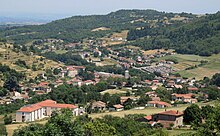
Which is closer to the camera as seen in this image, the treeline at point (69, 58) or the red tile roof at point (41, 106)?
the red tile roof at point (41, 106)

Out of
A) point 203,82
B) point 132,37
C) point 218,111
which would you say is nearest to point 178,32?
point 132,37

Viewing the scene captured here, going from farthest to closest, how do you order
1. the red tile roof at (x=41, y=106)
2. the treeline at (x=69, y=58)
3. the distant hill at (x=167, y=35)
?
the distant hill at (x=167, y=35) < the treeline at (x=69, y=58) < the red tile roof at (x=41, y=106)

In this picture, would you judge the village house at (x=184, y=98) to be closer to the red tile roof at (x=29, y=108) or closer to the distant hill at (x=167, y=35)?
the red tile roof at (x=29, y=108)

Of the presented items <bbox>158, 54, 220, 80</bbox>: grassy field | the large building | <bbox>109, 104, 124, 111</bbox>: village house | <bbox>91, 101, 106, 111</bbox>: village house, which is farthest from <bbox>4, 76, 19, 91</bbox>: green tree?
<bbox>158, 54, 220, 80</bbox>: grassy field

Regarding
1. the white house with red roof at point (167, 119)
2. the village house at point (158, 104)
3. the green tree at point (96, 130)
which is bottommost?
the village house at point (158, 104)

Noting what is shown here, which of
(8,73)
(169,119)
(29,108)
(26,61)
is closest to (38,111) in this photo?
(29,108)

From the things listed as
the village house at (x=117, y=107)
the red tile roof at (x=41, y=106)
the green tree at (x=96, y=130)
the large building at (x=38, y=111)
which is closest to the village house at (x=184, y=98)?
the village house at (x=117, y=107)

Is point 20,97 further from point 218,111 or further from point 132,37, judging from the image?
point 132,37

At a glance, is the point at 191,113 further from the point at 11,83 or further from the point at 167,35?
the point at 167,35
